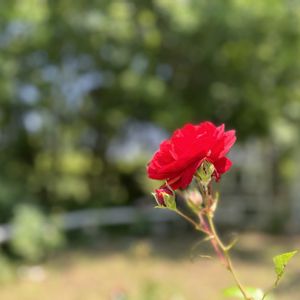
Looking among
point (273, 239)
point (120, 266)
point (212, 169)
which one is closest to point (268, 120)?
point (273, 239)

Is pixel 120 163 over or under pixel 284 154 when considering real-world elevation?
over

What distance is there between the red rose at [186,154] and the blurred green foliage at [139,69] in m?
7.60

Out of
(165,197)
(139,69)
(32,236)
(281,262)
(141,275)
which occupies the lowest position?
(281,262)

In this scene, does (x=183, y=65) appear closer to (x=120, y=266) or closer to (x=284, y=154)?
(x=284, y=154)

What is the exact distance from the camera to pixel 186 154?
851 millimetres

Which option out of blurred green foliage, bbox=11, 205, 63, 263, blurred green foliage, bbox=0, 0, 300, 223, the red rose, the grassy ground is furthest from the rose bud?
blurred green foliage, bbox=0, 0, 300, 223

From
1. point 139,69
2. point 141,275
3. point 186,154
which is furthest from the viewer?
point 139,69

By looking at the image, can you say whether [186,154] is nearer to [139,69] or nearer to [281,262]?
[281,262]

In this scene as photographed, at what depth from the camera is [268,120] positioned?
9.67m

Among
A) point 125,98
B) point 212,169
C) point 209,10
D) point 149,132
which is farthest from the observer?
point 149,132

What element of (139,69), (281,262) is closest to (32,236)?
(139,69)

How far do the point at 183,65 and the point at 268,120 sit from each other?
196 centimetres

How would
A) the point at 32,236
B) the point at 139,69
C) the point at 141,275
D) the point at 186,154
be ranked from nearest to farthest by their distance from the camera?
the point at 186,154 → the point at 141,275 → the point at 32,236 → the point at 139,69

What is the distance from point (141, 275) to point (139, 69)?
4.52m
